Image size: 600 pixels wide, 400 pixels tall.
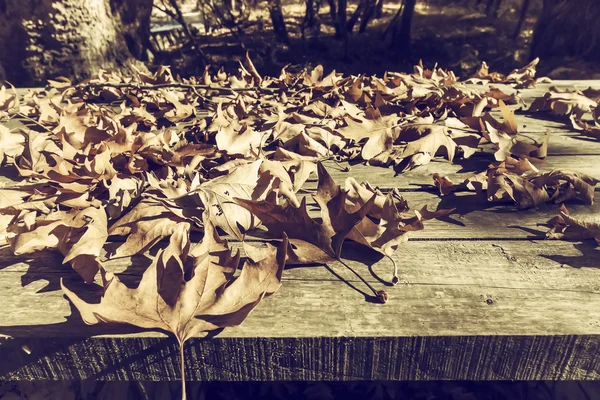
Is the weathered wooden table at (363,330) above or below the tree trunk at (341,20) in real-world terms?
below

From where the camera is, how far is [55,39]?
5633mm

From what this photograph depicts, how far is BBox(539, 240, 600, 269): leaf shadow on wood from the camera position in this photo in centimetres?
103

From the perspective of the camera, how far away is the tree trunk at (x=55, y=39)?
548cm

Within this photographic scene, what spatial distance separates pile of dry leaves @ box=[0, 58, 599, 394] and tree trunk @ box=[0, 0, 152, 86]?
3.99 m

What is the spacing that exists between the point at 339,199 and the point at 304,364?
1.32 feet

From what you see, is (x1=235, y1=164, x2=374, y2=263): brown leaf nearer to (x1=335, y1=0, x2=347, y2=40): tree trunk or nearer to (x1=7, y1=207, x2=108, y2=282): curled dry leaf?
(x1=7, y1=207, x2=108, y2=282): curled dry leaf

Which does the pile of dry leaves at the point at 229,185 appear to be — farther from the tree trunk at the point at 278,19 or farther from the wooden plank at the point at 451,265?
the tree trunk at the point at 278,19

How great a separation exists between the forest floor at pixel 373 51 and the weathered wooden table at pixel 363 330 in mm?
6911

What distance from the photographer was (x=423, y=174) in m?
1.55

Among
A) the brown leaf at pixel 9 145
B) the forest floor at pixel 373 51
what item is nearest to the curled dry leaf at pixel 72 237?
the brown leaf at pixel 9 145

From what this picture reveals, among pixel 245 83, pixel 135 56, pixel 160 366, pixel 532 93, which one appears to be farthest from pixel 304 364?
pixel 135 56

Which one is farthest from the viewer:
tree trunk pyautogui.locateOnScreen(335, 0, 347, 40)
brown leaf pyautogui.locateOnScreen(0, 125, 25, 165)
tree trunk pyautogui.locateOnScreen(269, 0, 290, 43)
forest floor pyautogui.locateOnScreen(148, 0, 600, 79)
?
tree trunk pyautogui.locateOnScreen(269, 0, 290, 43)

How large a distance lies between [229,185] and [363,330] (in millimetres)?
573

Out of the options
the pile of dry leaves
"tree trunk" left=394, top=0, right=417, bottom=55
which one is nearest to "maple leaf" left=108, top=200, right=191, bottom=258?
the pile of dry leaves
